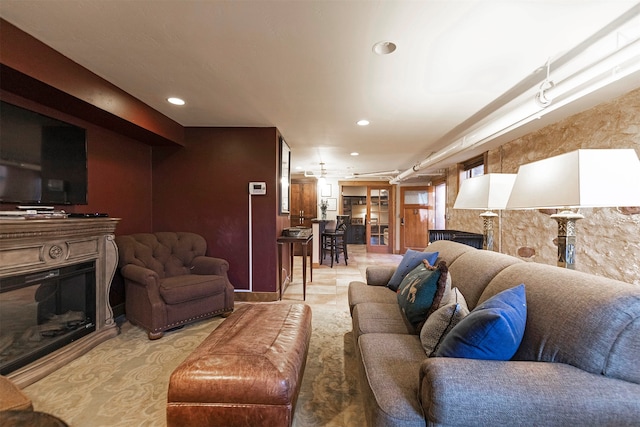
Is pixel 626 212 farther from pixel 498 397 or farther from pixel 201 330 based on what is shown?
pixel 201 330

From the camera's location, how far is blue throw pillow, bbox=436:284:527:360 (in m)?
1.01

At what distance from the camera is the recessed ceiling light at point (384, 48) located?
174 centimetres

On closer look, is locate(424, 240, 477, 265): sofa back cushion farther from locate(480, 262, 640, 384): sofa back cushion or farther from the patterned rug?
the patterned rug

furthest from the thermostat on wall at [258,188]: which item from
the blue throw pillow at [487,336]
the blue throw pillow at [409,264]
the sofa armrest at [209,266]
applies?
the blue throw pillow at [487,336]

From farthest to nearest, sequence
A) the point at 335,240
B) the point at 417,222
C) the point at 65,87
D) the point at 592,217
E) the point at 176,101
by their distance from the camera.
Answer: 1. the point at 417,222
2. the point at 335,240
3. the point at 176,101
4. the point at 592,217
5. the point at 65,87

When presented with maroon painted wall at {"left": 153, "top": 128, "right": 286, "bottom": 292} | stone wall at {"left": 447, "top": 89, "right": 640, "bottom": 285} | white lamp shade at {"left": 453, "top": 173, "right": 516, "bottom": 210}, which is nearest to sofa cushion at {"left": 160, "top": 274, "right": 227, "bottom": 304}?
maroon painted wall at {"left": 153, "top": 128, "right": 286, "bottom": 292}

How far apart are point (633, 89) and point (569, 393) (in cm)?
265

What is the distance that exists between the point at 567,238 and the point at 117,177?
404 cm

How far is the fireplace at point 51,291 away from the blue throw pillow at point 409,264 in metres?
2.63

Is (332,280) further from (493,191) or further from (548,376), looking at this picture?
(548,376)

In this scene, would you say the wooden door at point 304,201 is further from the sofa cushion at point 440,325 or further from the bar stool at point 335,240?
the sofa cushion at point 440,325

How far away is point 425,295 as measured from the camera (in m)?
1.56

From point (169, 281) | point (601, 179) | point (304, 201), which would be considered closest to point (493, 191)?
point (601, 179)

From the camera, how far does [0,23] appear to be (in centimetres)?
154
